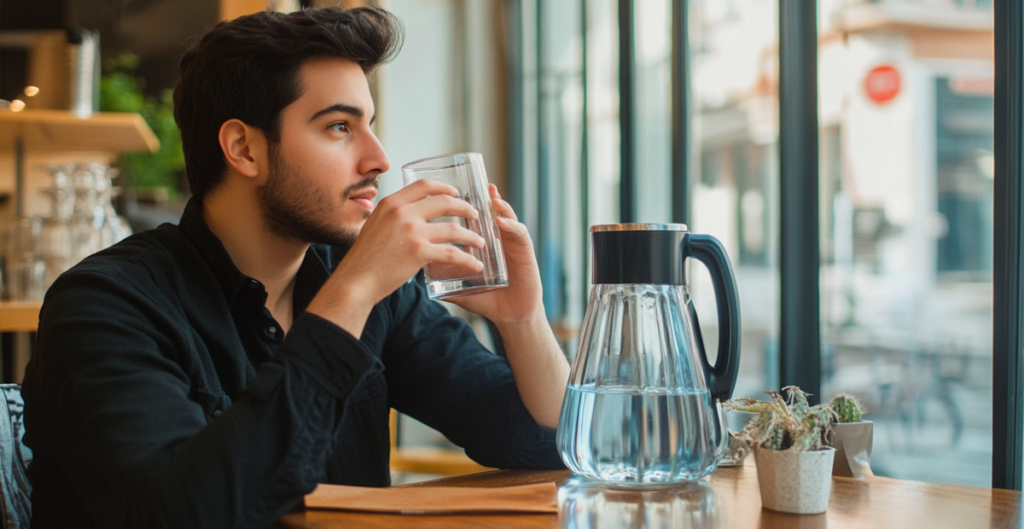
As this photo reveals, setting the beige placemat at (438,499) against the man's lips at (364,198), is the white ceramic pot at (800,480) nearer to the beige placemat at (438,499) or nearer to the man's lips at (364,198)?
the beige placemat at (438,499)

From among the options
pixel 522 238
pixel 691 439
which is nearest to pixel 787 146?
pixel 522 238

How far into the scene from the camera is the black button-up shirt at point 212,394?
831 mm

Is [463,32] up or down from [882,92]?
up

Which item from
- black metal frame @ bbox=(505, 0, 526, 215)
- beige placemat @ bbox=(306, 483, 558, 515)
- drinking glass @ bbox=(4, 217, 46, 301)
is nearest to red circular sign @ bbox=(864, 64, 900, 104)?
black metal frame @ bbox=(505, 0, 526, 215)

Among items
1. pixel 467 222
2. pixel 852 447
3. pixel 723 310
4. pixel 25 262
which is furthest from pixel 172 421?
pixel 25 262

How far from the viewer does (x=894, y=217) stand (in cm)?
334

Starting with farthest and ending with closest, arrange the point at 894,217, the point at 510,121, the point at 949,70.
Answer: the point at 510,121 < the point at 894,217 < the point at 949,70

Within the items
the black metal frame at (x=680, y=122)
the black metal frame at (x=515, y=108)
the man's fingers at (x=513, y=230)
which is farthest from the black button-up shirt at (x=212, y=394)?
the black metal frame at (x=515, y=108)

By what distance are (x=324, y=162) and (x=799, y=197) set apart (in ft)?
3.63

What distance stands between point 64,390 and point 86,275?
0.54 feet

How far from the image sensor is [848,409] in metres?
1.06

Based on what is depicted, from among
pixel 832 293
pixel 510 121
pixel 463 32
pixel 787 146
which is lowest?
pixel 832 293

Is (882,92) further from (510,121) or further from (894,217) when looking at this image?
(510,121)

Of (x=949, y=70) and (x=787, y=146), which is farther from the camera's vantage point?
(x=949, y=70)
